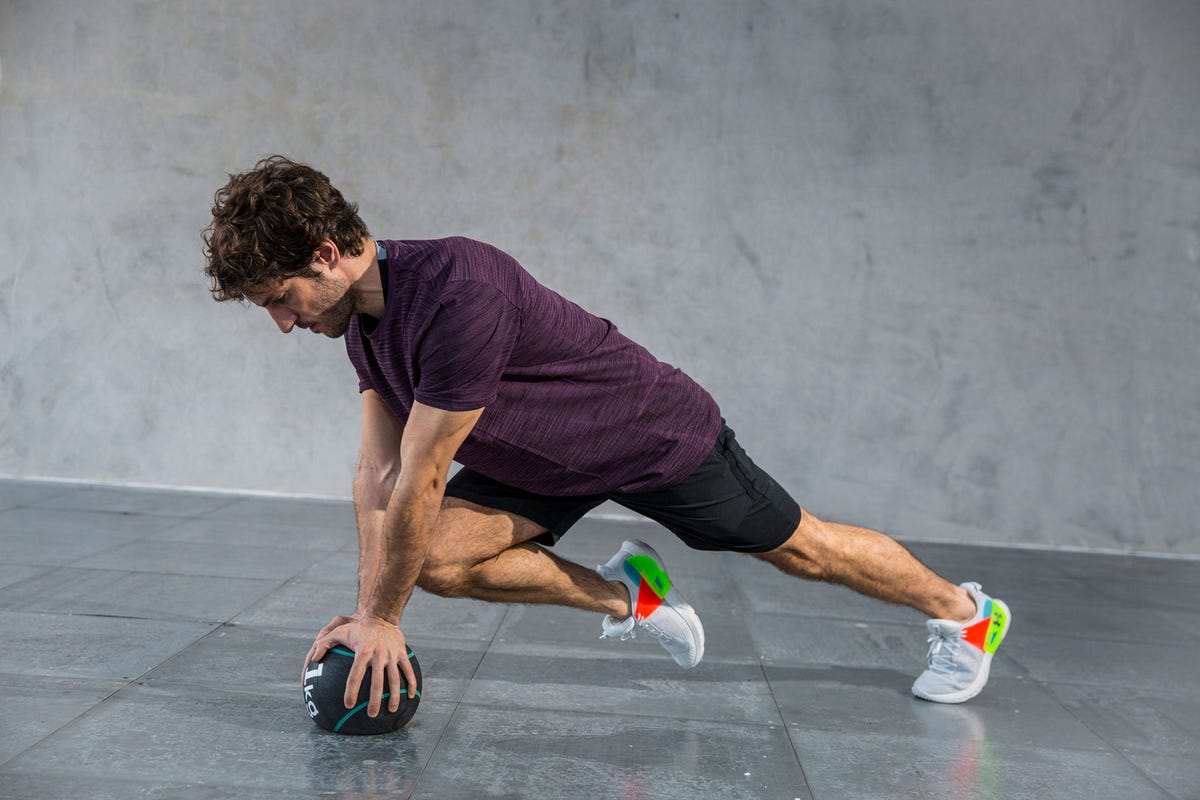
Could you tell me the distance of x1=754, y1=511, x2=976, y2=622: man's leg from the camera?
8.50ft

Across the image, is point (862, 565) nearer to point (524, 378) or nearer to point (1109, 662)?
point (524, 378)

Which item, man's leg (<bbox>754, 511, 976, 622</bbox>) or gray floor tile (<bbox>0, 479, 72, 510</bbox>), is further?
gray floor tile (<bbox>0, 479, 72, 510</bbox>)

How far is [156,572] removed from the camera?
3.49 metres

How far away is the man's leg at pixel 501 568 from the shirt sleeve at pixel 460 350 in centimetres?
46

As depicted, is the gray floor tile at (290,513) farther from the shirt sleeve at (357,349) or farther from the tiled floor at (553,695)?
the shirt sleeve at (357,349)

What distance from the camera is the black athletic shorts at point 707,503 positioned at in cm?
247

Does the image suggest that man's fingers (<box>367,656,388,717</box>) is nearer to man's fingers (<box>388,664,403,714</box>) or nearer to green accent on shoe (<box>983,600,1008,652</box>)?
man's fingers (<box>388,664,403,714</box>)

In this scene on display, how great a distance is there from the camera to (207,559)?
3.74 metres

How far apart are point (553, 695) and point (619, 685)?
187 millimetres

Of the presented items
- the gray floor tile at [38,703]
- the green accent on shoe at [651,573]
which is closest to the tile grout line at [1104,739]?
the green accent on shoe at [651,573]

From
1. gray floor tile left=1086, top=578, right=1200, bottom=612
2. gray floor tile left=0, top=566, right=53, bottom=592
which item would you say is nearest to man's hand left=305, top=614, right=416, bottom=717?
gray floor tile left=0, top=566, right=53, bottom=592

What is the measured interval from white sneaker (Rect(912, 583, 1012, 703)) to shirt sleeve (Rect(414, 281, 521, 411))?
1.35 metres

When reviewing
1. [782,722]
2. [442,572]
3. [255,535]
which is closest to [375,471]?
[442,572]

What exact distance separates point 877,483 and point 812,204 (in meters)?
1.28
